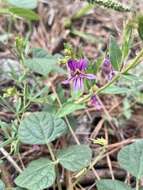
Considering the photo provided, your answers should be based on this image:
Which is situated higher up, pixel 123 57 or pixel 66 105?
pixel 123 57

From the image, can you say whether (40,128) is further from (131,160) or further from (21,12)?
(21,12)

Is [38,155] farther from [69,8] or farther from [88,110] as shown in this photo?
[69,8]

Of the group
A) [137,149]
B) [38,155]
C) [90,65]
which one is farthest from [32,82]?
[137,149]

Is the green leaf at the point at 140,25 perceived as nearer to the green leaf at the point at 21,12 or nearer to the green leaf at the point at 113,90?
the green leaf at the point at 113,90

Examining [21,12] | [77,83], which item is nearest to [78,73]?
[77,83]

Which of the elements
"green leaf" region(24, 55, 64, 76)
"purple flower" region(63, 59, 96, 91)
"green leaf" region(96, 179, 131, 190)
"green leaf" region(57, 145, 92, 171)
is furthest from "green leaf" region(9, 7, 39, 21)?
"green leaf" region(96, 179, 131, 190)

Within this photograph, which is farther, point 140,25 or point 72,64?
point 72,64

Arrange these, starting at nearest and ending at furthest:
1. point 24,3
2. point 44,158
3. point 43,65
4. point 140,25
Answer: point 140,25 → point 44,158 → point 43,65 → point 24,3
